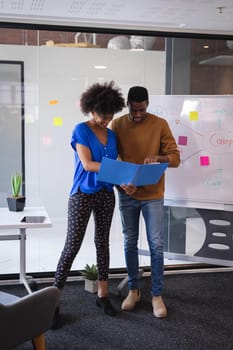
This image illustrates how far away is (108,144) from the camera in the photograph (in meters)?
2.82

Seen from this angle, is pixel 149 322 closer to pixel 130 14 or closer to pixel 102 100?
pixel 102 100

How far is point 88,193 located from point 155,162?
19.3 inches

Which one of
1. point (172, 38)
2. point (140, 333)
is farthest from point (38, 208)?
point (172, 38)

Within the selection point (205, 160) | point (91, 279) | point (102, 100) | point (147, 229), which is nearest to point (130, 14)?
point (102, 100)

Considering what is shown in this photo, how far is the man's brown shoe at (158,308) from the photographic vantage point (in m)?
3.02

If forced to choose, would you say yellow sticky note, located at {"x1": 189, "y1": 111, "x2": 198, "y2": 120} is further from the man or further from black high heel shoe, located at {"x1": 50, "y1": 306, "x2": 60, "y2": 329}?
black high heel shoe, located at {"x1": 50, "y1": 306, "x2": 60, "y2": 329}

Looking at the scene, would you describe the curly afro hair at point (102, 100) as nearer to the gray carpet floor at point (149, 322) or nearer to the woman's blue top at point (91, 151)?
the woman's blue top at point (91, 151)

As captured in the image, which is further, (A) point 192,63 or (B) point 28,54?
(A) point 192,63

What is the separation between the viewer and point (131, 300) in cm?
317

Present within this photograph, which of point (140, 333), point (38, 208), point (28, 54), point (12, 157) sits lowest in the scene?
point (140, 333)

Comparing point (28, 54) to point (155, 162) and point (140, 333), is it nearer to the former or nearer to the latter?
point (155, 162)

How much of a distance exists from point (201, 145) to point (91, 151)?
118cm

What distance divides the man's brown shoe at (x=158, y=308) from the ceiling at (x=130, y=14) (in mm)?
2111

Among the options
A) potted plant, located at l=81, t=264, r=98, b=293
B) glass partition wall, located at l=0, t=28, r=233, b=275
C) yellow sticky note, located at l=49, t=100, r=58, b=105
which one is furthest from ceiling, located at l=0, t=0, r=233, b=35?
potted plant, located at l=81, t=264, r=98, b=293
